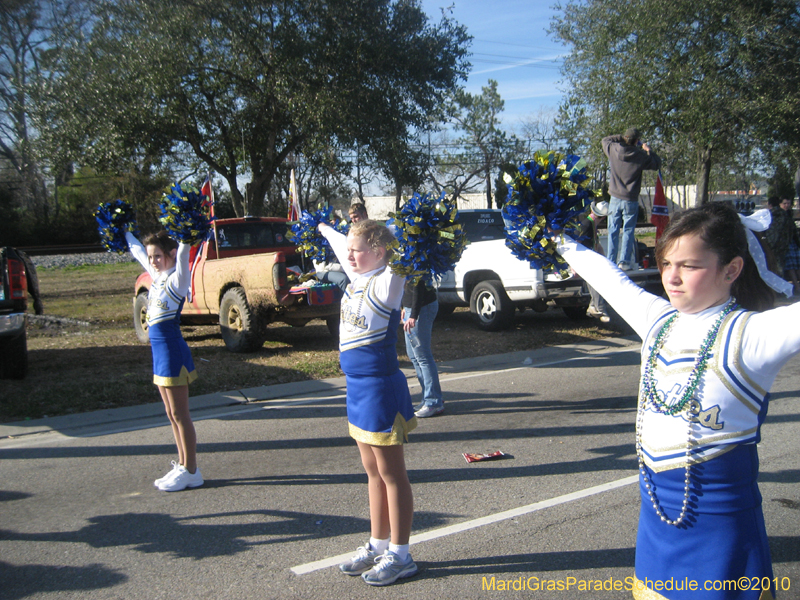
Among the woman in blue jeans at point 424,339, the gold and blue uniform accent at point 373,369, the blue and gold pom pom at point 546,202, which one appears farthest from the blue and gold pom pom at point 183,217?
the blue and gold pom pom at point 546,202

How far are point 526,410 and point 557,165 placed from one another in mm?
4679

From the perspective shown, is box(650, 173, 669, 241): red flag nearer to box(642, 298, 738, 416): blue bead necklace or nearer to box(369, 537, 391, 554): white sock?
box(369, 537, 391, 554): white sock

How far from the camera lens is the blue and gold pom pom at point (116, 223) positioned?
5.45 meters

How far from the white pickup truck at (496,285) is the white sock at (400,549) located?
6846 millimetres

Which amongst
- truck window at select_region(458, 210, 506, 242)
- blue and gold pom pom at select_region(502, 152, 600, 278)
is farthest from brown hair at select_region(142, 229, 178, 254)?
truck window at select_region(458, 210, 506, 242)

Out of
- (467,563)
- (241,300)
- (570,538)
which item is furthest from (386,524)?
(241,300)

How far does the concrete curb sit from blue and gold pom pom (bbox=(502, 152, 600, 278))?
5273 millimetres

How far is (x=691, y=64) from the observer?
16641 millimetres

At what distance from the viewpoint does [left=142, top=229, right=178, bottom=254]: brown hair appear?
4.70 metres

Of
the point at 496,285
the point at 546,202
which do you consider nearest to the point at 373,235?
the point at 546,202

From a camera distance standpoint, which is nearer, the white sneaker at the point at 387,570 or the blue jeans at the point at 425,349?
the white sneaker at the point at 387,570

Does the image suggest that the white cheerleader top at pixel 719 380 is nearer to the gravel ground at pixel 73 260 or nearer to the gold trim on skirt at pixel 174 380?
the gold trim on skirt at pixel 174 380

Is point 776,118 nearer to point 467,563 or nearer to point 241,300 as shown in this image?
point 241,300

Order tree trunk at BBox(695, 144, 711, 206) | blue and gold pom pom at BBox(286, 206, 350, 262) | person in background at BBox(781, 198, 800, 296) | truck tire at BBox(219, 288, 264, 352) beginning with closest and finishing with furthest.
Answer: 1. blue and gold pom pom at BBox(286, 206, 350, 262)
2. truck tire at BBox(219, 288, 264, 352)
3. person in background at BBox(781, 198, 800, 296)
4. tree trunk at BBox(695, 144, 711, 206)
